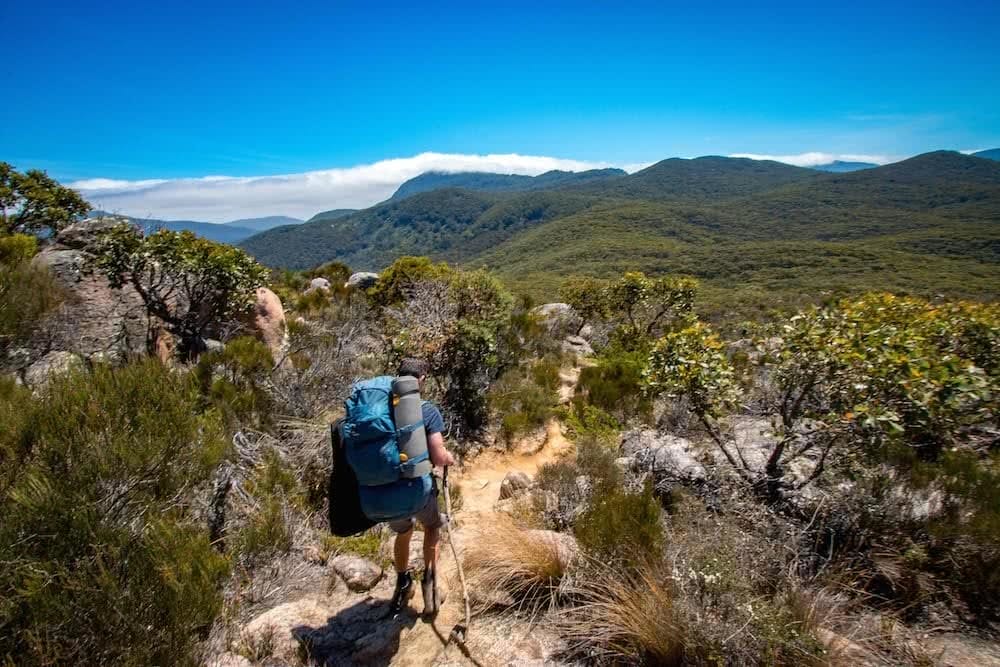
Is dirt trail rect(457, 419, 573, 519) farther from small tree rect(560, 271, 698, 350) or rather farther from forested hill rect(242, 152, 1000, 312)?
forested hill rect(242, 152, 1000, 312)

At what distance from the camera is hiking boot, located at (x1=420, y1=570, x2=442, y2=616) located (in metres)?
3.40

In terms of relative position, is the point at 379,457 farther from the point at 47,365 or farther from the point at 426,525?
the point at 47,365

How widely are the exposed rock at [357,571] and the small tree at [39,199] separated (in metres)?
17.2

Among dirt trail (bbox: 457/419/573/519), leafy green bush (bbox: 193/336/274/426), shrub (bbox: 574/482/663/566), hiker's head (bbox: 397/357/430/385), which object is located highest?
hiker's head (bbox: 397/357/430/385)

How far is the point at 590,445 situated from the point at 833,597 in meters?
2.99

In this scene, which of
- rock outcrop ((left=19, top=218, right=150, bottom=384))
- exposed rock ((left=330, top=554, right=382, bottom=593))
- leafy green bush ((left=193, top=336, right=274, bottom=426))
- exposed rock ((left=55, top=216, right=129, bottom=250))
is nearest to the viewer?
exposed rock ((left=330, top=554, right=382, bottom=593))

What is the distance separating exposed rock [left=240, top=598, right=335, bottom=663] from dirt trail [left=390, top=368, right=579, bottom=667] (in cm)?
66

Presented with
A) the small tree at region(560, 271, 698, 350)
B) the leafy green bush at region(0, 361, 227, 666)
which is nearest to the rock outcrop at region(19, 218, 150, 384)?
the leafy green bush at region(0, 361, 227, 666)

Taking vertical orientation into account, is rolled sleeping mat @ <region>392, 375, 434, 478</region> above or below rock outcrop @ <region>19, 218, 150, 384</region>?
below

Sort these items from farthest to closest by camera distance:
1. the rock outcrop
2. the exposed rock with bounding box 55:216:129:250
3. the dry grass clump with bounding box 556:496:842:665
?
the exposed rock with bounding box 55:216:129:250, the rock outcrop, the dry grass clump with bounding box 556:496:842:665

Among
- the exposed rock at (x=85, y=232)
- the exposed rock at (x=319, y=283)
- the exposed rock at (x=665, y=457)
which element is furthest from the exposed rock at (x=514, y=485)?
the exposed rock at (x=319, y=283)

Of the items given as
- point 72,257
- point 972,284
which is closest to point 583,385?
point 72,257

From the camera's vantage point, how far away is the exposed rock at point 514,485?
5371mm

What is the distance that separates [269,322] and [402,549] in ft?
25.5
